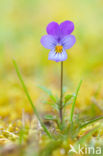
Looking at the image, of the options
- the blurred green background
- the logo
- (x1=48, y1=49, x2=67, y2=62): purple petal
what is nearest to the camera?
the logo

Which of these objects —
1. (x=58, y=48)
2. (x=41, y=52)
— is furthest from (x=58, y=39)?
(x=41, y=52)

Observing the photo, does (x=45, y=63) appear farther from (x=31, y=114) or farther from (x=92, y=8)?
(x=92, y=8)

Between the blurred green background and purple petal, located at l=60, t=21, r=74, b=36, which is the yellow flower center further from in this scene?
the blurred green background

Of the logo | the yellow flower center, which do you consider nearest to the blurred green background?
the yellow flower center

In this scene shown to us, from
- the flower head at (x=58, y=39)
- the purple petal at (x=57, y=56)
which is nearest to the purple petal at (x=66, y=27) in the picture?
the flower head at (x=58, y=39)

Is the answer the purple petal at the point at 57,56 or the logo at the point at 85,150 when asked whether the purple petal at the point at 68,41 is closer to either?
the purple petal at the point at 57,56
